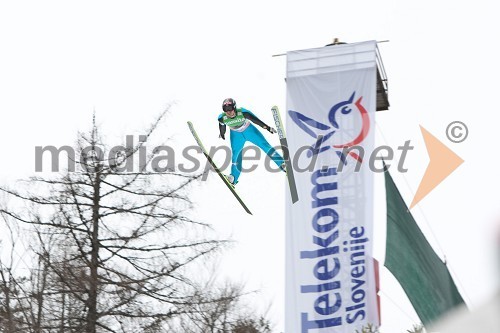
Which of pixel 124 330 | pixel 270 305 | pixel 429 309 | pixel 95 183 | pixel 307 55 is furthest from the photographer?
pixel 270 305

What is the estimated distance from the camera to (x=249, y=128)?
37.7 feet

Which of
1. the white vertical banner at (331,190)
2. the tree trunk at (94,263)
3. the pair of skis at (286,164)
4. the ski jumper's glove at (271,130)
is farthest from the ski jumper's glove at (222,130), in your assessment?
the tree trunk at (94,263)

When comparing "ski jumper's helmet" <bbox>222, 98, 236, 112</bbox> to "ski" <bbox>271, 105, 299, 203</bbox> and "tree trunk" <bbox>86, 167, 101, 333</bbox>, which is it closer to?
"ski" <bbox>271, 105, 299, 203</bbox>

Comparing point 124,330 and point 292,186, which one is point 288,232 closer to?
point 292,186

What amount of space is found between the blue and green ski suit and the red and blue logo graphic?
56 centimetres

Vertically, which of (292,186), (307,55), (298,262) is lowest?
(298,262)

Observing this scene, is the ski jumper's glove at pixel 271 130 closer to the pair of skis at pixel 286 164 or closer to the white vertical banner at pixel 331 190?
the pair of skis at pixel 286 164

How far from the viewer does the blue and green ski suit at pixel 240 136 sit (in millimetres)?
11328

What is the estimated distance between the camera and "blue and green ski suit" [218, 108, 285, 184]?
11328mm

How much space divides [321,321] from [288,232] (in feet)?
4.62

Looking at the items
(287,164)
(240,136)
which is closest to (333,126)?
(287,164)

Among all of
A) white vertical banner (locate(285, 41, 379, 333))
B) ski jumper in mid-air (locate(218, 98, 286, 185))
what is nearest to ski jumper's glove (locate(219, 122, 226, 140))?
ski jumper in mid-air (locate(218, 98, 286, 185))

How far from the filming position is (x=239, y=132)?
11477 mm

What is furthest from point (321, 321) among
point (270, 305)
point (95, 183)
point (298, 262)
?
point (270, 305)
